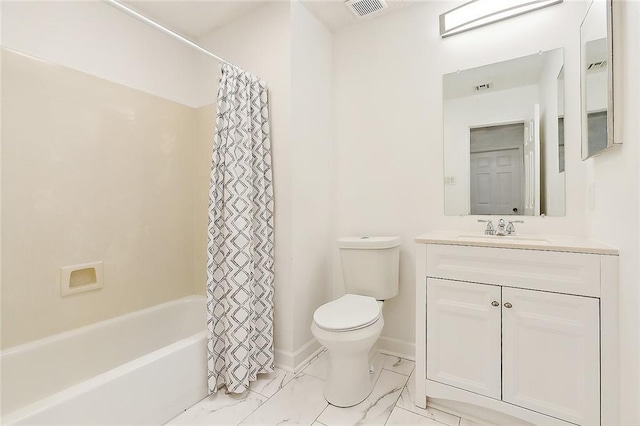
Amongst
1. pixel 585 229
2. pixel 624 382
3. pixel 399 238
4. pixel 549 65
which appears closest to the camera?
pixel 624 382

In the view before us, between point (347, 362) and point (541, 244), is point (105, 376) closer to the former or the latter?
point (347, 362)

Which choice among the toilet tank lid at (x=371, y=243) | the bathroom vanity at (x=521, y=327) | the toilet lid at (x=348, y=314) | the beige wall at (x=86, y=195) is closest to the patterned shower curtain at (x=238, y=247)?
the toilet lid at (x=348, y=314)

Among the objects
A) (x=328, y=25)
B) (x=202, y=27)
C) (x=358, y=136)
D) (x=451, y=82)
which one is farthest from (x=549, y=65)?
(x=202, y=27)

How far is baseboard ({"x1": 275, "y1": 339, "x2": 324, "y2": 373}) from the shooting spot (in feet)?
6.22

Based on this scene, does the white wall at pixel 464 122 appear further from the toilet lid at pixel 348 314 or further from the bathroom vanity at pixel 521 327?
the toilet lid at pixel 348 314

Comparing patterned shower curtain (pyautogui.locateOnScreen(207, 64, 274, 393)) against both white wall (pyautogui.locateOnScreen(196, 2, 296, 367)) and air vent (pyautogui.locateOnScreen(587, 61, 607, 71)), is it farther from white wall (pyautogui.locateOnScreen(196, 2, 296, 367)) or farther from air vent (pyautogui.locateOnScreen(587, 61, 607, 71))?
air vent (pyautogui.locateOnScreen(587, 61, 607, 71))

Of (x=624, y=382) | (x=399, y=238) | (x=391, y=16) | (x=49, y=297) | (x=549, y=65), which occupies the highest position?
(x=391, y=16)

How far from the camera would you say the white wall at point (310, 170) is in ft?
6.35

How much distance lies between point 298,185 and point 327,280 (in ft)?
2.67

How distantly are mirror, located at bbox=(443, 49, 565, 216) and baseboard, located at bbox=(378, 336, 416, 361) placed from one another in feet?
3.20

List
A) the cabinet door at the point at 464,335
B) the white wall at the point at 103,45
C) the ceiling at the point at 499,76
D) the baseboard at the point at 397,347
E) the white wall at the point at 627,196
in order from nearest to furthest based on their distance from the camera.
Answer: the white wall at the point at 627,196 → the cabinet door at the point at 464,335 → the white wall at the point at 103,45 → the ceiling at the point at 499,76 → the baseboard at the point at 397,347

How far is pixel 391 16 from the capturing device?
2104 mm

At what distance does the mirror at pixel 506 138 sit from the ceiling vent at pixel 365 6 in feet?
2.20

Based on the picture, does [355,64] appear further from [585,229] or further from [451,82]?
[585,229]
